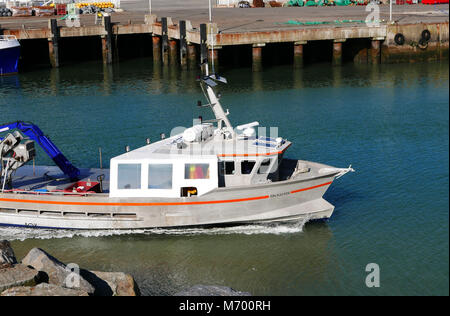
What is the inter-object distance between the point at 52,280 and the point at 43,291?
1.59 m

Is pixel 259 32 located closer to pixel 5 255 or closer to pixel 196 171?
pixel 196 171

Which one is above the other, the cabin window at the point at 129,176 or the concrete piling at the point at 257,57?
the concrete piling at the point at 257,57

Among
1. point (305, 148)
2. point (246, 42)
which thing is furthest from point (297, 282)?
point (246, 42)

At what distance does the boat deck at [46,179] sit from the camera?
2405 cm

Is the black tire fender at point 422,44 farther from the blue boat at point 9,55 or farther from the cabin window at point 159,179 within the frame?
Result: the cabin window at point 159,179

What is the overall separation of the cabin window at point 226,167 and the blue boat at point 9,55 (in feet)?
132

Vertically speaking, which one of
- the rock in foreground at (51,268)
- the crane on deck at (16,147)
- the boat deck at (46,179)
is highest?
the crane on deck at (16,147)

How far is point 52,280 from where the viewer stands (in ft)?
58.9

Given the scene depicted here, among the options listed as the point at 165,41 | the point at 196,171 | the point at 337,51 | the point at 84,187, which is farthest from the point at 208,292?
the point at 165,41

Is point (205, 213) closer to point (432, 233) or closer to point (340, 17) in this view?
point (432, 233)

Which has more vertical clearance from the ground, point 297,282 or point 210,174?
point 210,174

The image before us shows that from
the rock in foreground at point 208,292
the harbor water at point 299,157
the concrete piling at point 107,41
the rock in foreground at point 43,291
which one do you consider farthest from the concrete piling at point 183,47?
the rock in foreground at point 43,291
